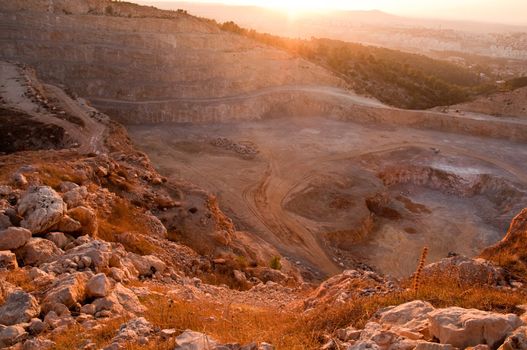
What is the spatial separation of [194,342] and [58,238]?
216 inches

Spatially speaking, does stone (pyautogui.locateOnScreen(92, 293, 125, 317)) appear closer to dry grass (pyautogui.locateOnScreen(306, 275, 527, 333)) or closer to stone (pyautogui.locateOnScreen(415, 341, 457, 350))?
dry grass (pyautogui.locateOnScreen(306, 275, 527, 333))

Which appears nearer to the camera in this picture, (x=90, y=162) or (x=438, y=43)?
(x=90, y=162)

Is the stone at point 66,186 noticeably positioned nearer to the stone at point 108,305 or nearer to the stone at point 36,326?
the stone at point 108,305

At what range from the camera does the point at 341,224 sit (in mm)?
24547

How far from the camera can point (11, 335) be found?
244 inches

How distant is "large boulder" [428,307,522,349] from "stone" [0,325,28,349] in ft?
19.4

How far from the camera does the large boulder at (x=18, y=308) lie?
6570 millimetres

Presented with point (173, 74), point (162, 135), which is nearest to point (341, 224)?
point (162, 135)

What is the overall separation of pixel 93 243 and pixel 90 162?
27.9 ft

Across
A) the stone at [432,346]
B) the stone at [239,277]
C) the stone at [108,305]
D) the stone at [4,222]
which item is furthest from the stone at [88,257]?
the stone at [432,346]

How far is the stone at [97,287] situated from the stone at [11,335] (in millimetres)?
1317

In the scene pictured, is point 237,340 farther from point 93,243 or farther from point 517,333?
point 93,243

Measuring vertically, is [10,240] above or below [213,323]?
above

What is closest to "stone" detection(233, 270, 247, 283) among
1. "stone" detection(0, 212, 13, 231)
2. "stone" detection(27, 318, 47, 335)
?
"stone" detection(0, 212, 13, 231)
